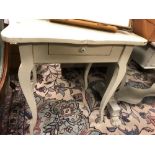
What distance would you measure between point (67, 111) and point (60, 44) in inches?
23.0

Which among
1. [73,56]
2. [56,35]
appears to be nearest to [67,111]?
[73,56]

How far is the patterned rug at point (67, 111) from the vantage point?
Result: 3.63ft

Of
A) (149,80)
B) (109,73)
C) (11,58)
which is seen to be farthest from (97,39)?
(149,80)

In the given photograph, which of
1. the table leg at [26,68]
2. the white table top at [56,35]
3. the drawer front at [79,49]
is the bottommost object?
the table leg at [26,68]

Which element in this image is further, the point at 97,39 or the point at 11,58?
the point at 11,58

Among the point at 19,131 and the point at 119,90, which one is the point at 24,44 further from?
the point at 119,90

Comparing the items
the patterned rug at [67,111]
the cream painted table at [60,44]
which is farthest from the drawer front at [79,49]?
the patterned rug at [67,111]

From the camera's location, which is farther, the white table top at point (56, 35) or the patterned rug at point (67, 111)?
the patterned rug at point (67, 111)

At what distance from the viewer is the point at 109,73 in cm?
129

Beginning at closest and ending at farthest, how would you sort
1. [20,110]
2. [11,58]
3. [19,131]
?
[19,131]
[20,110]
[11,58]

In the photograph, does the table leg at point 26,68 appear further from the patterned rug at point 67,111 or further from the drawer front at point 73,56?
the patterned rug at point 67,111

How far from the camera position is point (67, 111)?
4.05ft

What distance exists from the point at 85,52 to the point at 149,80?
3.59 feet

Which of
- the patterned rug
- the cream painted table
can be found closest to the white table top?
the cream painted table
